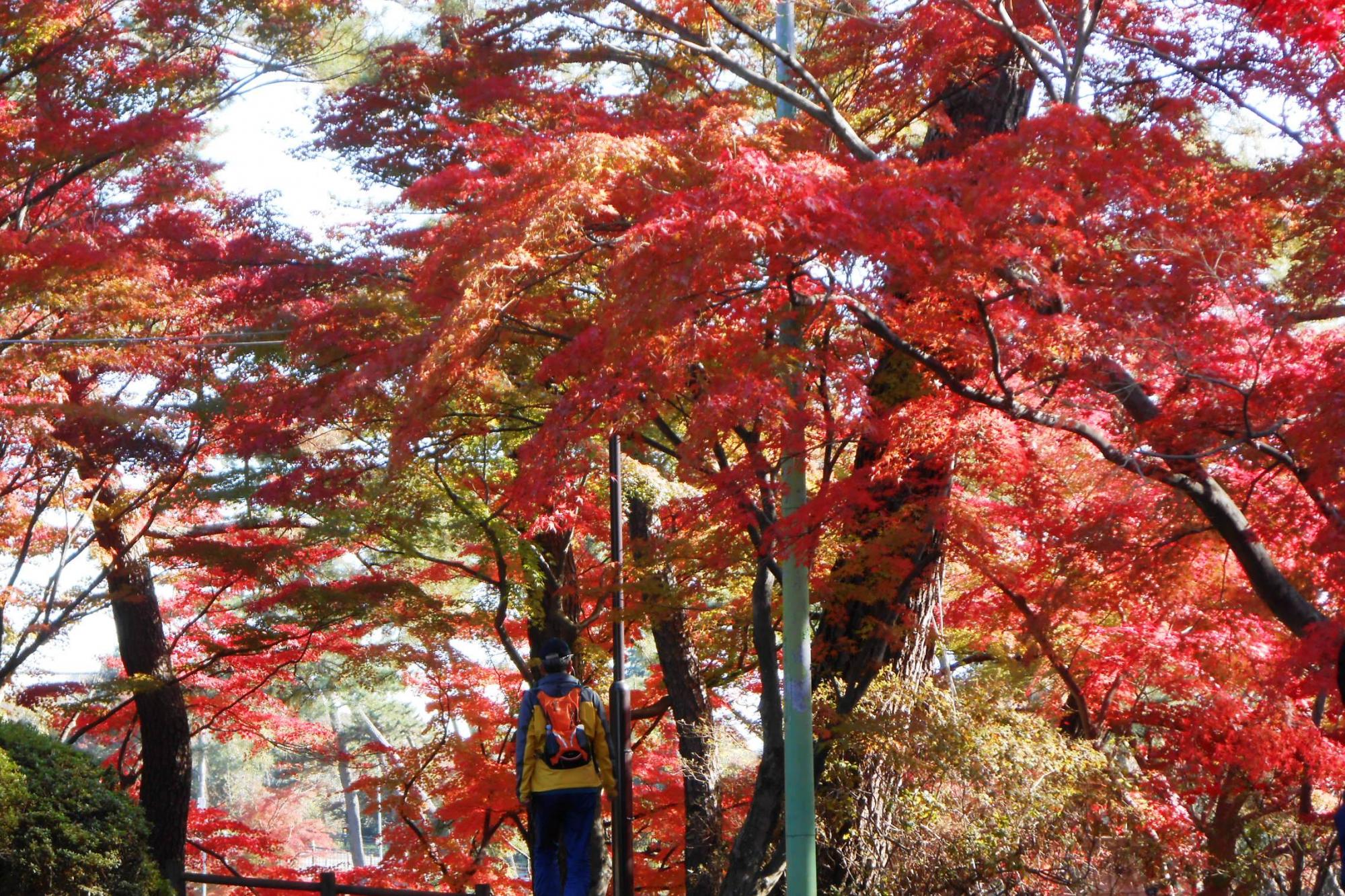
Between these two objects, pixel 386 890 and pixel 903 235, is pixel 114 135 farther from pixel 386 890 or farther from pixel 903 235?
pixel 903 235

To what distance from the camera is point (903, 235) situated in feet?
21.2

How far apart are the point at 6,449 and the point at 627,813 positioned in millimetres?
8247

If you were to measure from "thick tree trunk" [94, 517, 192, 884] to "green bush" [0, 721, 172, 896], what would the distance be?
14.3ft

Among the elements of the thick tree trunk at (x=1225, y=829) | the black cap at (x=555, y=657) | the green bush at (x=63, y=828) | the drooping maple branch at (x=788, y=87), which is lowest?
the thick tree trunk at (x=1225, y=829)

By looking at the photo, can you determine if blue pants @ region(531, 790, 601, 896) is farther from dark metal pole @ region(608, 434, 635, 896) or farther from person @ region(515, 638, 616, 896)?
dark metal pole @ region(608, 434, 635, 896)

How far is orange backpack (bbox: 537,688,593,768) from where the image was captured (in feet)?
25.3

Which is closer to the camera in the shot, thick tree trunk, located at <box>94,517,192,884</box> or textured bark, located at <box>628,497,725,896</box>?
textured bark, located at <box>628,497,725,896</box>

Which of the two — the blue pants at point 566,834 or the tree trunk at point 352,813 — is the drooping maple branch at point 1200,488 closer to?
the blue pants at point 566,834

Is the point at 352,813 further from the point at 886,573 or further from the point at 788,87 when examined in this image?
the point at 788,87

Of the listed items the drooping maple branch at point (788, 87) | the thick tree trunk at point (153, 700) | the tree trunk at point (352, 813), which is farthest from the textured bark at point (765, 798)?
the tree trunk at point (352, 813)

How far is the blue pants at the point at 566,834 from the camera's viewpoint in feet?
25.7

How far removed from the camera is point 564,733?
773cm

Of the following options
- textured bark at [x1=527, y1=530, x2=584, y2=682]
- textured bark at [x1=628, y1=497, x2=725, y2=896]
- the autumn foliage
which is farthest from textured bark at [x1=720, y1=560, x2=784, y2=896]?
textured bark at [x1=527, y1=530, x2=584, y2=682]

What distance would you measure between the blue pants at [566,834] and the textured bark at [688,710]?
2587 millimetres
